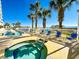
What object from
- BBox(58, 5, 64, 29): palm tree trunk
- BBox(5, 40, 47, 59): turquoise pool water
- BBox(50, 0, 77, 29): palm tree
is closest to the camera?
BBox(5, 40, 47, 59): turquoise pool water

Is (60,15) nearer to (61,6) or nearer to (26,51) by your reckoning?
(61,6)

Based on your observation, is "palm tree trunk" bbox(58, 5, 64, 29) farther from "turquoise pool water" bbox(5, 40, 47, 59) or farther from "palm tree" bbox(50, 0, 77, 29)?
"turquoise pool water" bbox(5, 40, 47, 59)

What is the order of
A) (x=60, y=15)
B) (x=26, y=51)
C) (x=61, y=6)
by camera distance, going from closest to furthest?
(x=26, y=51) < (x=60, y=15) < (x=61, y=6)

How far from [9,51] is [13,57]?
38 cm

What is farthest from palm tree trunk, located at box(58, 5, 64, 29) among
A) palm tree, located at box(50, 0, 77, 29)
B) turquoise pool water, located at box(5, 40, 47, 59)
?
turquoise pool water, located at box(5, 40, 47, 59)

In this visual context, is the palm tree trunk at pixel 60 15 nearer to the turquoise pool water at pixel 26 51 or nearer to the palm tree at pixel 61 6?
the palm tree at pixel 61 6

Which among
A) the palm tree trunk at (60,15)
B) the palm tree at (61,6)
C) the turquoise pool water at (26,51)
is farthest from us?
the palm tree at (61,6)

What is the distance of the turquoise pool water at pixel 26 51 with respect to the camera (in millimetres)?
6784

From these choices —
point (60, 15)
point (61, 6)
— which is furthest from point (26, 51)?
point (61, 6)

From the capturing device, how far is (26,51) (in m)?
7.41

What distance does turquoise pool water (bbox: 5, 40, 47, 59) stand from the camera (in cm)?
678

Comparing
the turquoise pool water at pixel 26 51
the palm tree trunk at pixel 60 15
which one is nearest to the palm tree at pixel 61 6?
the palm tree trunk at pixel 60 15

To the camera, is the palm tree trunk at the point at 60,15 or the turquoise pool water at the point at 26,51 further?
the palm tree trunk at the point at 60,15

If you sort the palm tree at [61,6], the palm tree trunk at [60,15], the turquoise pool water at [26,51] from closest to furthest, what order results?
the turquoise pool water at [26,51] < the palm tree trunk at [60,15] < the palm tree at [61,6]
